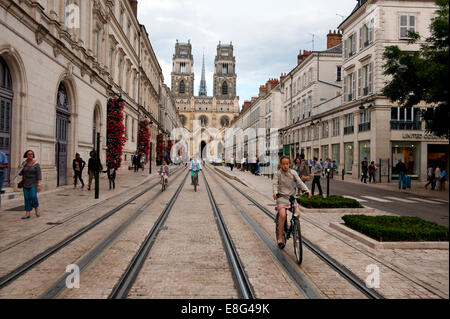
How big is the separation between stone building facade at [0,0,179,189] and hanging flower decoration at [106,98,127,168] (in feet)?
1.52

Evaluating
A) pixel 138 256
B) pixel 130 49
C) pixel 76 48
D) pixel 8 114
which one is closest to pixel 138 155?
pixel 130 49

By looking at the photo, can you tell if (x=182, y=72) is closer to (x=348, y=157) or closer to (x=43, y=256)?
(x=348, y=157)

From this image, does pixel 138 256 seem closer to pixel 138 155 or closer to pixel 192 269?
pixel 192 269

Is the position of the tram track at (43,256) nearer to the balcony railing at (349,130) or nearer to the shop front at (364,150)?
the shop front at (364,150)

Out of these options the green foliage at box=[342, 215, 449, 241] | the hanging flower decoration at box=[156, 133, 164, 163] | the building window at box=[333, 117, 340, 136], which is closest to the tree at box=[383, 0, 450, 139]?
the green foliage at box=[342, 215, 449, 241]

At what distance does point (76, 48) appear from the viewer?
676 inches

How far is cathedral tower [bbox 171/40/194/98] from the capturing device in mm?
134625

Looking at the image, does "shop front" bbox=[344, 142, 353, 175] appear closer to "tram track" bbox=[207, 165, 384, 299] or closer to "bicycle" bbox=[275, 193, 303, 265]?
"tram track" bbox=[207, 165, 384, 299]

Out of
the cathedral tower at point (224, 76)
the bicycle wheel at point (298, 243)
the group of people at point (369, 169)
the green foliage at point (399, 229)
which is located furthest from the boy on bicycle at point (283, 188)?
the cathedral tower at point (224, 76)

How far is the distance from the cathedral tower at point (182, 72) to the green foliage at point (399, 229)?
423 feet

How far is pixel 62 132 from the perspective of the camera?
54.7 ft

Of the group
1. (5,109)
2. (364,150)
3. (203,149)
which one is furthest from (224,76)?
(5,109)

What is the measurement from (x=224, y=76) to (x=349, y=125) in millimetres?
111160

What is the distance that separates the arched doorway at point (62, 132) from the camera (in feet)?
52.3
